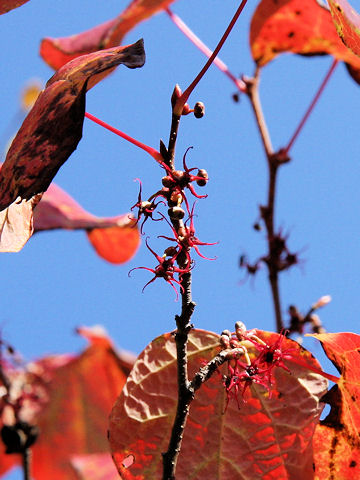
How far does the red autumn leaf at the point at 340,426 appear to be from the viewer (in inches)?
25.8

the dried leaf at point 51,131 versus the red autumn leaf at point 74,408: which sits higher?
the dried leaf at point 51,131

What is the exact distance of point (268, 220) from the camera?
3.59ft

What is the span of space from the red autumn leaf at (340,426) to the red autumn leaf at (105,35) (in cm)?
48

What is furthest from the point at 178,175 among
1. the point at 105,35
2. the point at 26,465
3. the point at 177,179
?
the point at 26,465

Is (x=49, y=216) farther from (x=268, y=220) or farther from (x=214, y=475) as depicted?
(x=214, y=475)

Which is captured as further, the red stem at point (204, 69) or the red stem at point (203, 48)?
the red stem at point (203, 48)

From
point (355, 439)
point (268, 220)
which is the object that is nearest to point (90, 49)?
point (268, 220)

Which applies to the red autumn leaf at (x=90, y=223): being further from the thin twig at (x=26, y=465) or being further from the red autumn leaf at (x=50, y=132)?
the thin twig at (x=26, y=465)

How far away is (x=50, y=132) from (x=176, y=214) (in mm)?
112

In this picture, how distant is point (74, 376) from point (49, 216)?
50 cm

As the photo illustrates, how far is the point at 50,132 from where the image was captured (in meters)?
0.51

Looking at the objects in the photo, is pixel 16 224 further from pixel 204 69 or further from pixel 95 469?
pixel 95 469

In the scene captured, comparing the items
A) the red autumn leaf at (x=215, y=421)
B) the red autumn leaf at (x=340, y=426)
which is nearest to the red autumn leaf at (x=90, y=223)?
the red autumn leaf at (x=215, y=421)

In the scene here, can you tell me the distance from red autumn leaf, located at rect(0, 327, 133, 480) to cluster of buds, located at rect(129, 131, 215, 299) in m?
0.80
